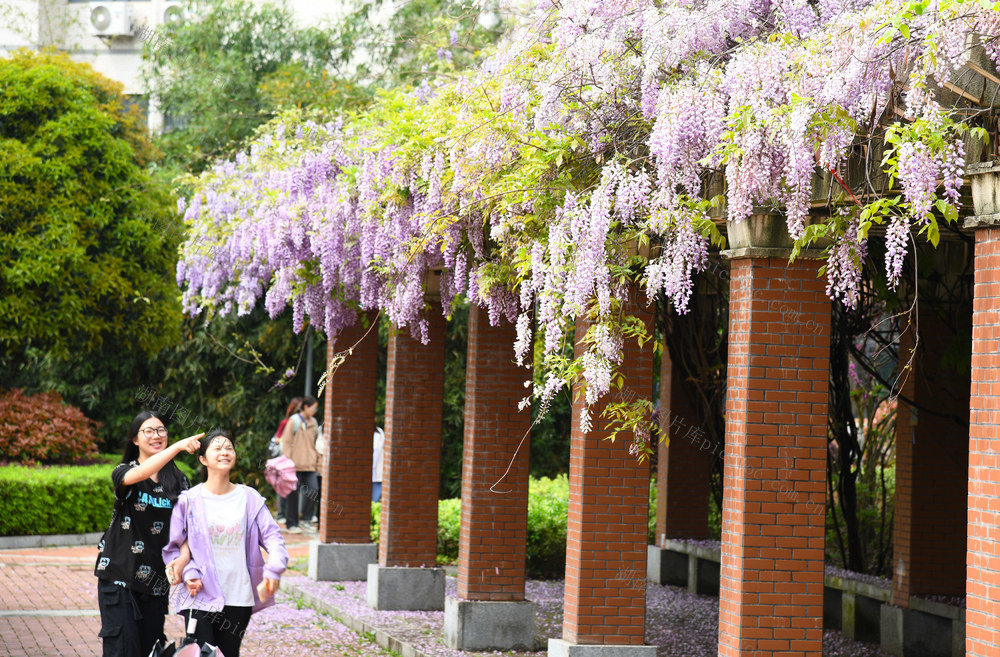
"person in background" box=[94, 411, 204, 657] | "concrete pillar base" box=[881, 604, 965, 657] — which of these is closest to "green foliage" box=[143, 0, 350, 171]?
"concrete pillar base" box=[881, 604, 965, 657]

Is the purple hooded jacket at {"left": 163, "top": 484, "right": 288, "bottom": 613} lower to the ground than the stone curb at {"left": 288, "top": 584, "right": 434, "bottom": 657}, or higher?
higher

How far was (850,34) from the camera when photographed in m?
6.15

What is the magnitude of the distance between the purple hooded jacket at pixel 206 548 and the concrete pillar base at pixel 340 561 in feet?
25.2

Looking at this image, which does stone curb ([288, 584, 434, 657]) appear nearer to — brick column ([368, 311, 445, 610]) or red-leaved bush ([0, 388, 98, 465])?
brick column ([368, 311, 445, 610])

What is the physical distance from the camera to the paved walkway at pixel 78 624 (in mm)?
10430

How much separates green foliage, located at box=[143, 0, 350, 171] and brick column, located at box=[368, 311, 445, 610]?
11510 millimetres

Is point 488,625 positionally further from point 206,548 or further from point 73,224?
point 73,224

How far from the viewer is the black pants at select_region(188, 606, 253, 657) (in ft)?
21.4

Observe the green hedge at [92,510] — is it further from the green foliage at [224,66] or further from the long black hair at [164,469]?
the long black hair at [164,469]

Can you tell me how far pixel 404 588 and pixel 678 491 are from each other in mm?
3931

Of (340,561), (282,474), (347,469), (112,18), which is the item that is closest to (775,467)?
(347,469)

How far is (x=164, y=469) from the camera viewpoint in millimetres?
7184

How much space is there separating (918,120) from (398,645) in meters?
6.81

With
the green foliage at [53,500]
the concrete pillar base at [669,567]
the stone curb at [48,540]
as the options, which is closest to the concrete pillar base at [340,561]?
the concrete pillar base at [669,567]
